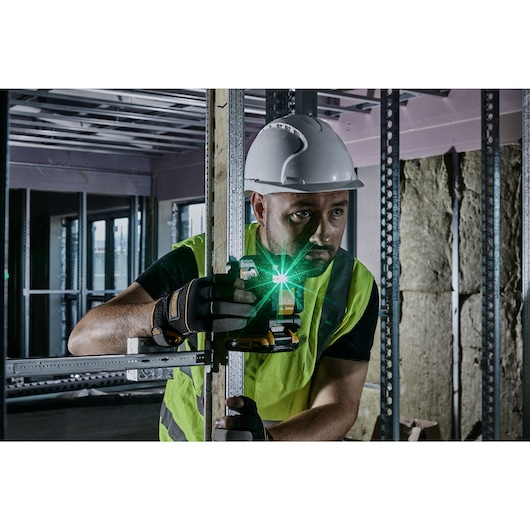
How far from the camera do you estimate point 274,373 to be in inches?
120

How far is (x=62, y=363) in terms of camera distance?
2223 mm

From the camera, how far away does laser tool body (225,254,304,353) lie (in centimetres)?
244

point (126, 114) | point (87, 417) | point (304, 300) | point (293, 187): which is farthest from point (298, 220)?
point (87, 417)

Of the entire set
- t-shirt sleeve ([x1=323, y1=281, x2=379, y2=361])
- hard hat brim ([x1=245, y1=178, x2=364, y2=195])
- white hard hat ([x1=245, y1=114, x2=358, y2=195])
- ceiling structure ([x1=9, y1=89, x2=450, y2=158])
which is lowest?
t-shirt sleeve ([x1=323, y1=281, x2=379, y2=361])

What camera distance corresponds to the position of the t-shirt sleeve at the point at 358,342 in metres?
3.20

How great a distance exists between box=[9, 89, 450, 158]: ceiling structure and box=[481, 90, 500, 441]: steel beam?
899 mm

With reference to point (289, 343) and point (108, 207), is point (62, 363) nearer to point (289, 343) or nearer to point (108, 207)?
point (289, 343)

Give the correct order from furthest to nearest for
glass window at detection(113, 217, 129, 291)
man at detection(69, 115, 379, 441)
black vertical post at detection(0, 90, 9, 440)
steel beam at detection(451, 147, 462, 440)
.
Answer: glass window at detection(113, 217, 129, 291) < steel beam at detection(451, 147, 462, 440) < man at detection(69, 115, 379, 441) < black vertical post at detection(0, 90, 9, 440)

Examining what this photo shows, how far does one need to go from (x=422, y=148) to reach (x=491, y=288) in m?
1.43

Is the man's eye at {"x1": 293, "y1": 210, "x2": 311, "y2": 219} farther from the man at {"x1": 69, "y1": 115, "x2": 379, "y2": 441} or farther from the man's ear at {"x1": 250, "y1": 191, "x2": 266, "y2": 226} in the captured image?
the man's ear at {"x1": 250, "y1": 191, "x2": 266, "y2": 226}

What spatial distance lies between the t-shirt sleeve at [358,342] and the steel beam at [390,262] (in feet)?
0.22

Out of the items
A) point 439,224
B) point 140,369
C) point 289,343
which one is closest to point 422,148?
point 439,224

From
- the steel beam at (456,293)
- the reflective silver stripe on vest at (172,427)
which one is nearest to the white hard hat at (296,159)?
the reflective silver stripe on vest at (172,427)

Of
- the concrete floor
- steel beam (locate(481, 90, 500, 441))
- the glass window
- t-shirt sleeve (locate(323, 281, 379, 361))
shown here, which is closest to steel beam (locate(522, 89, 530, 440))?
steel beam (locate(481, 90, 500, 441))
